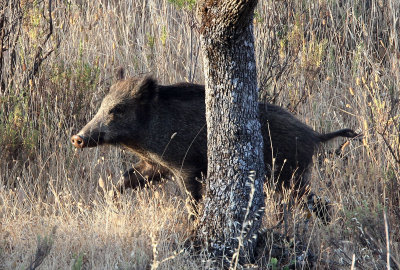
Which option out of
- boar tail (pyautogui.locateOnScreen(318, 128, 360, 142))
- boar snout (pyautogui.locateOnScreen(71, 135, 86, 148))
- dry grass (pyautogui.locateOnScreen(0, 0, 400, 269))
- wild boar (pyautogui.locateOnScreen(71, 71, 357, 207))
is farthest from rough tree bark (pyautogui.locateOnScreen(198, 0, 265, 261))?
boar tail (pyautogui.locateOnScreen(318, 128, 360, 142))

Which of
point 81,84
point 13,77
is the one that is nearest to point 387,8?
point 81,84

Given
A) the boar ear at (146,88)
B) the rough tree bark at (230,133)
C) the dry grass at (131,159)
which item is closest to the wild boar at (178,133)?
the boar ear at (146,88)

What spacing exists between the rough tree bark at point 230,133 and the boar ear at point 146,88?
144 centimetres

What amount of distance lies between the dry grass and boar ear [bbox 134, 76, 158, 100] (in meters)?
0.75

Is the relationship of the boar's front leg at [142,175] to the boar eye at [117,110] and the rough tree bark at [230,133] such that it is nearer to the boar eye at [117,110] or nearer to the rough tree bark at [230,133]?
→ the boar eye at [117,110]

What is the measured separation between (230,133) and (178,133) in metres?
1.44

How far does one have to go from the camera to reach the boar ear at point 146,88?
495cm

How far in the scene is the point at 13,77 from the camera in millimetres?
5742

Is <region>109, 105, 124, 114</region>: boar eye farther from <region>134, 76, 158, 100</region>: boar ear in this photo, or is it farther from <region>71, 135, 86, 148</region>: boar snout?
<region>71, 135, 86, 148</region>: boar snout

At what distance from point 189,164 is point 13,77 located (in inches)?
81.9

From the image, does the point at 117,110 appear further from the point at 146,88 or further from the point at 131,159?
the point at 131,159

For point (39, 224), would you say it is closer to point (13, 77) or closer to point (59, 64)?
point (13, 77)

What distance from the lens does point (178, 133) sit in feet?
16.3

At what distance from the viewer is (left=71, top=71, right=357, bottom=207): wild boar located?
480cm
